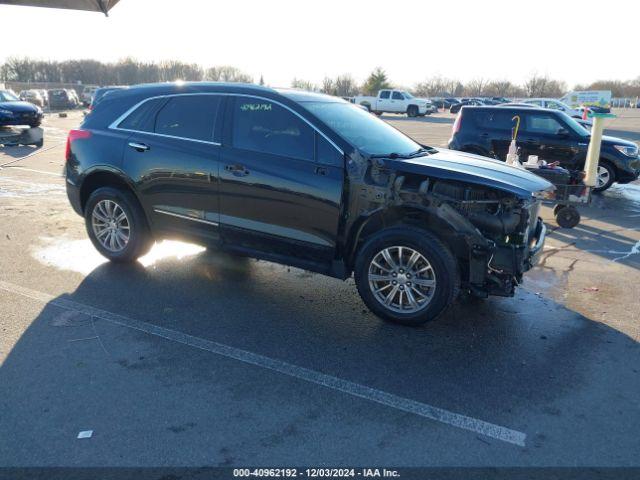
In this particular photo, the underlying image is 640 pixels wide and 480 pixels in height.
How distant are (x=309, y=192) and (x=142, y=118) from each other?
2.22 metres

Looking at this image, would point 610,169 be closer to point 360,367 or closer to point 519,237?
point 519,237

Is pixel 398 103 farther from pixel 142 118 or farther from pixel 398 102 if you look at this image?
pixel 142 118

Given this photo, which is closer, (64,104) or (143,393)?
(143,393)

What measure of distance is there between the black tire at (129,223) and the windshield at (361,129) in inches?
88.3

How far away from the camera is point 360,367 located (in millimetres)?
3832

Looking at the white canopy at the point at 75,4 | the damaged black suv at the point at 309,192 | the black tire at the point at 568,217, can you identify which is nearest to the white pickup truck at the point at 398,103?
the white canopy at the point at 75,4

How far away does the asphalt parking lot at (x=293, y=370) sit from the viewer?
2941mm

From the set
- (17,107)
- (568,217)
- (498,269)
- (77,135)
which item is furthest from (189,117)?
(17,107)

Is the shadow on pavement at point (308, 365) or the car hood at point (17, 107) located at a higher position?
the car hood at point (17, 107)

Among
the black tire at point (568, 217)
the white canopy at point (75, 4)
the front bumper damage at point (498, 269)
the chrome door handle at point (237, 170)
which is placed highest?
the white canopy at point (75, 4)

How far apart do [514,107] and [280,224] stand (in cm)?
831

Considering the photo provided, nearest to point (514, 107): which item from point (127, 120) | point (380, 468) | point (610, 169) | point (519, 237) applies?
point (610, 169)

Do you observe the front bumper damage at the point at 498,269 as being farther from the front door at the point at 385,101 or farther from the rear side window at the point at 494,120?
the front door at the point at 385,101

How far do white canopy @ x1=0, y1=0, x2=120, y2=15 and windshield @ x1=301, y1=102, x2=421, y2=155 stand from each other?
8.20 m
